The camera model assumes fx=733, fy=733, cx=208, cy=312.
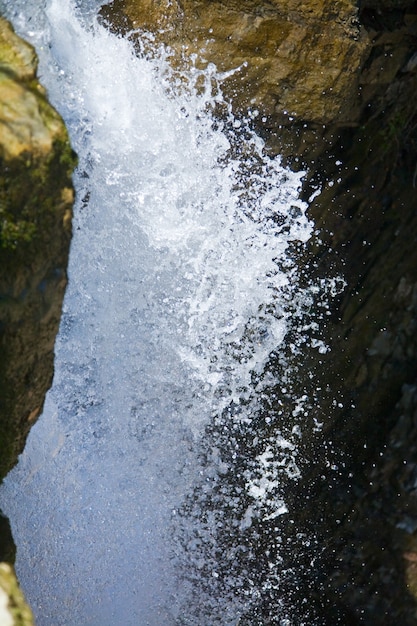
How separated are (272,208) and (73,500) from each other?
62.5 inches

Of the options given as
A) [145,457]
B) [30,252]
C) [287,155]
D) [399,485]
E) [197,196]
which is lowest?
[145,457]

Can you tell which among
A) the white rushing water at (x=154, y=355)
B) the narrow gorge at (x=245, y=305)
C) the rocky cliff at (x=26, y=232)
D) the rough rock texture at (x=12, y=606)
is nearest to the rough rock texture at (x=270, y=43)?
the narrow gorge at (x=245, y=305)

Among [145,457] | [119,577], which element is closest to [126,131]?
[145,457]

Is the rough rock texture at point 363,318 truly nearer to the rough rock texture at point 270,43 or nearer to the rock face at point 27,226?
the rough rock texture at point 270,43

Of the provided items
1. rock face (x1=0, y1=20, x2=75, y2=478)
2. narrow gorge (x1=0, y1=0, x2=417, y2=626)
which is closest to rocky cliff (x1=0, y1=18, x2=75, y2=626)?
rock face (x1=0, y1=20, x2=75, y2=478)

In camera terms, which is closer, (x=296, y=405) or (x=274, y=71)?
(x=274, y=71)

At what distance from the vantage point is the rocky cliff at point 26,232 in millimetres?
1863

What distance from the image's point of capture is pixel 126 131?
9.69ft

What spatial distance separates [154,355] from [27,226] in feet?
4.68

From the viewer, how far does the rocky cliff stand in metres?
1.86

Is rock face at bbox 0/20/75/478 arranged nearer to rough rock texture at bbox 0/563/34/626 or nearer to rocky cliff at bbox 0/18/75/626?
rocky cliff at bbox 0/18/75/626

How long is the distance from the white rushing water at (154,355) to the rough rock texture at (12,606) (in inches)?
57.1

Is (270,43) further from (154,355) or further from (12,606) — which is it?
(12,606)

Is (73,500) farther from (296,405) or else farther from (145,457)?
(296,405)
